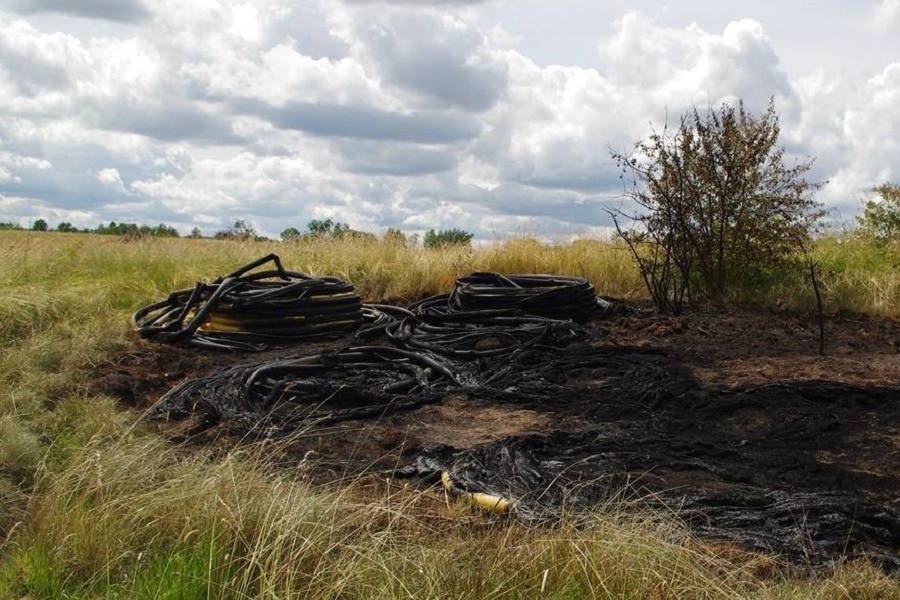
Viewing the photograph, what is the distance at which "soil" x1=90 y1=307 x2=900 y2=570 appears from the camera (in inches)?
168

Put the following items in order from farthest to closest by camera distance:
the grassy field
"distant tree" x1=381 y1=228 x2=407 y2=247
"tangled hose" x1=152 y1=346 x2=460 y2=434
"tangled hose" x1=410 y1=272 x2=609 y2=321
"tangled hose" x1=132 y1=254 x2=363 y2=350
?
"distant tree" x1=381 y1=228 x2=407 y2=247 → "tangled hose" x1=410 y1=272 x2=609 y2=321 → "tangled hose" x1=132 y1=254 x2=363 y2=350 → "tangled hose" x1=152 y1=346 x2=460 y2=434 → the grassy field

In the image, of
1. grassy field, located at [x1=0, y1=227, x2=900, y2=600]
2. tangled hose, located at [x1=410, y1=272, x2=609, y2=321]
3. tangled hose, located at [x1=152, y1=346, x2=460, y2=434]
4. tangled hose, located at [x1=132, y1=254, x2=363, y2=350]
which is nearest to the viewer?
grassy field, located at [x1=0, y1=227, x2=900, y2=600]

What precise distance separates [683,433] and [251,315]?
4436 millimetres

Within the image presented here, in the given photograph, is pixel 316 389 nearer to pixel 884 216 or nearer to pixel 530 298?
pixel 530 298

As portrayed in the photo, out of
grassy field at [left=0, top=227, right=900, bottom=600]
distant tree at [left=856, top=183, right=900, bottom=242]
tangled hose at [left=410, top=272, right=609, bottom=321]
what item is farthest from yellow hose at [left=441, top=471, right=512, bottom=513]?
distant tree at [left=856, top=183, right=900, bottom=242]

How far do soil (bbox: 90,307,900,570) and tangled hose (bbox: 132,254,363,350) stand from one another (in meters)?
0.26

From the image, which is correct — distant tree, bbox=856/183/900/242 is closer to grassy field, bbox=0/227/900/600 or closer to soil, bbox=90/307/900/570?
soil, bbox=90/307/900/570

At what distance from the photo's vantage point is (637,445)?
5.34 m

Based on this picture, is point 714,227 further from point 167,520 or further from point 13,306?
point 167,520

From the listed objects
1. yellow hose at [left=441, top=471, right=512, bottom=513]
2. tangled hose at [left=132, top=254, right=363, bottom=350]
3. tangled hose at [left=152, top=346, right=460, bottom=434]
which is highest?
tangled hose at [left=132, top=254, right=363, bottom=350]

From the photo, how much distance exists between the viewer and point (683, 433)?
568 centimetres

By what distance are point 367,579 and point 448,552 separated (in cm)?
33

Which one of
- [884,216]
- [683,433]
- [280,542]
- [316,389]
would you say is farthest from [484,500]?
[884,216]

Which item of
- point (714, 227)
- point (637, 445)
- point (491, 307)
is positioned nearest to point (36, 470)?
point (637, 445)
